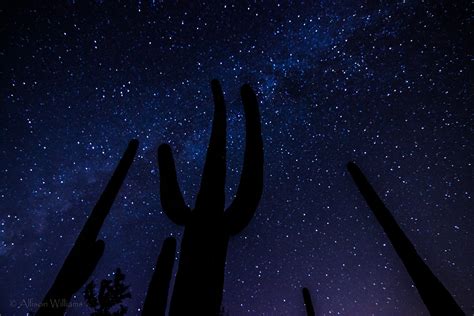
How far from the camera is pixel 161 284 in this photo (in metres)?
4.58

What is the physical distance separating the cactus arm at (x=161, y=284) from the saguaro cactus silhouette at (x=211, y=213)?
2.07 meters

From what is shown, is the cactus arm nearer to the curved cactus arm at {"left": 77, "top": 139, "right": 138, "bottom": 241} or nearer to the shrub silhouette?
the curved cactus arm at {"left": 77, "top": 139, "right": 138, "bottom": 241}

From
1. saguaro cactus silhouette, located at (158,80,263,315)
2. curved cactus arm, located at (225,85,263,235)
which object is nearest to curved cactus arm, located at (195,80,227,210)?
saguaro cactus silhouette, located at (158,80,263,315)

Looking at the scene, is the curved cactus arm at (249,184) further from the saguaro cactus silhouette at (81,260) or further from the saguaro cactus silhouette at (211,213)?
the saguaro cactus silhouette at (81,260)

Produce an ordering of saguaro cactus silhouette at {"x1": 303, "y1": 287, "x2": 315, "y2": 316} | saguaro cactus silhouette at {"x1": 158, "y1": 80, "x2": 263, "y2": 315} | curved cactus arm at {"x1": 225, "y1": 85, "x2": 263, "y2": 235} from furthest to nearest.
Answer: saguaro cactus silhouette at {"x1": 303, "y1": 287, "x2": 315, "y2": 316} < curved cactus arm at {"x1": 225, "y1": 85, "x2": 263, "y2": 235} < saguaro cactus silhouette at {"x1": 158, "y1": 80, "x2": 263, "y2": 315}

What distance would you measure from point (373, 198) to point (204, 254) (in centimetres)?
417

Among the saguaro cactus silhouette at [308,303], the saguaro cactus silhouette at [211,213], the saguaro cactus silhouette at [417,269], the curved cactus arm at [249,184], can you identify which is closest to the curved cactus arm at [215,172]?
the saguaro cactus silhouette at [211,213]

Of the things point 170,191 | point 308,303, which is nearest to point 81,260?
point 170,191

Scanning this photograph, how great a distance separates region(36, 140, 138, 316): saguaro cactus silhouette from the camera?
152 inches

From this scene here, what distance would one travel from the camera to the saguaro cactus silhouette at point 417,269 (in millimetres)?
4000

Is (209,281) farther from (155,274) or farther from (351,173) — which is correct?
(351,173)

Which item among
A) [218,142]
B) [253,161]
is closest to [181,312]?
[253,161]

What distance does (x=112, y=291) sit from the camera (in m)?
10.7

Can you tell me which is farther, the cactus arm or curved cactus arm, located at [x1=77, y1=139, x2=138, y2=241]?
curved cactus arm, located at [x1=77, y1=139, x2=138, y2=241]
